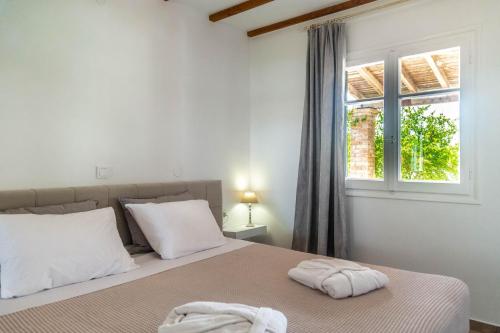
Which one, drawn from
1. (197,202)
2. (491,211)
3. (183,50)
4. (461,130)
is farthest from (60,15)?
(491,211)

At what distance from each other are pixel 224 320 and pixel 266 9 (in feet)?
9.62

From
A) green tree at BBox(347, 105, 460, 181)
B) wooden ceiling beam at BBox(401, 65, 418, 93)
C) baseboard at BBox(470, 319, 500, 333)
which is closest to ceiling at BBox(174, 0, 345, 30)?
wooden ceiling beam at BBox(401, 65, 418, 93)

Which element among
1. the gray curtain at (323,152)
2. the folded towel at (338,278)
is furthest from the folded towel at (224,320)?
the gray curtain at (323,152)

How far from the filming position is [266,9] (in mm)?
3260

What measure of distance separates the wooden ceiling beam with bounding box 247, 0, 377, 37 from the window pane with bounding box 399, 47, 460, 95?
0.66m

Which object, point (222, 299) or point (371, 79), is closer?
point (222, 299)

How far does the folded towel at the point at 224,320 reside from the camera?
1.09m

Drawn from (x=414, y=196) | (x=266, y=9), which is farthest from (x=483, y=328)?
(x=266, y=9)

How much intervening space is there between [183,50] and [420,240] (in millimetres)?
2640

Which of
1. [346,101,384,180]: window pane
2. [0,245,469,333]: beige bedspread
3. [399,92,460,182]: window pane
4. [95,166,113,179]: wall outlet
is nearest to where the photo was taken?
[0,245,469,333]: beige bedspread

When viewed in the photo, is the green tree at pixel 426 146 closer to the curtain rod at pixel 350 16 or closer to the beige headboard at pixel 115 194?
the curtain rod at pixel 350 16

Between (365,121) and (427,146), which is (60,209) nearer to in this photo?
(365,121)

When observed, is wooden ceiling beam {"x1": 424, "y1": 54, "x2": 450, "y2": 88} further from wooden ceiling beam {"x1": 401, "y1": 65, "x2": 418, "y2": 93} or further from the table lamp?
the table lamp

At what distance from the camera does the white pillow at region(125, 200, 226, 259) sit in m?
2.29
